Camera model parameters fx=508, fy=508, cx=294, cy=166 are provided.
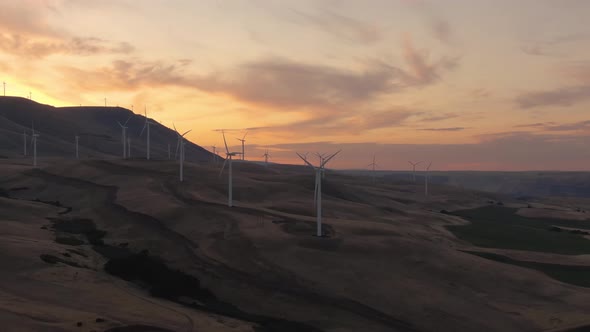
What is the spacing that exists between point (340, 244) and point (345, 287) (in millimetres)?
14631

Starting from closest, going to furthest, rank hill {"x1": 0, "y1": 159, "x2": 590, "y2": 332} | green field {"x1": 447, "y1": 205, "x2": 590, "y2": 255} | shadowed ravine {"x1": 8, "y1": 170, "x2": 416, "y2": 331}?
hill {"x1": 0, "y1": 159, "x2": 590, "y2": 332}
shadowed ravine {"x1": 8, "y1": 170, "x2": 416, "y2": 331}
green field {"x1": 447, "y1": 205, "x2": 590, "y2": 255}

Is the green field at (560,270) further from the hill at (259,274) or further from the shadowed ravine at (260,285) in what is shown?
the shadowed ravine at (260,285)

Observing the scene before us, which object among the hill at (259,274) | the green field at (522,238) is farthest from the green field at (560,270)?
the green field at (522,238)

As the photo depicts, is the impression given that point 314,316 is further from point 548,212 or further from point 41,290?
point 548,212

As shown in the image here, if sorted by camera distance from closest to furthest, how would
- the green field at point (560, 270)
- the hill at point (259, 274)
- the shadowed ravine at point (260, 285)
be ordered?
the hill at point (259, 274) → the shadowed ravine at point (260, 285) → the green field at point (560, 270)

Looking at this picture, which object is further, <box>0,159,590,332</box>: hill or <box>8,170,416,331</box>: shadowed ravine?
<box>8,170,416,331</box>: shadowed ravine

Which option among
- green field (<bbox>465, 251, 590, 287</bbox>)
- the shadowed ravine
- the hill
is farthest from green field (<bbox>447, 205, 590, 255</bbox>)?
the shadowed ravine

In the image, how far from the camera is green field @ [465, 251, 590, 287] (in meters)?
62.7

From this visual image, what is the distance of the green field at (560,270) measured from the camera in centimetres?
6266

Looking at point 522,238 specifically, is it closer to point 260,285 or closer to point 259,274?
point 259,274

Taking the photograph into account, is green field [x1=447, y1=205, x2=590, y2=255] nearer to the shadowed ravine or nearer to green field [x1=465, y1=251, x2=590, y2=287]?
green field [x1=465, y1=251, x2=590, y2=287]

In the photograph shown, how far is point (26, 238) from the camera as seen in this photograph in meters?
64.8

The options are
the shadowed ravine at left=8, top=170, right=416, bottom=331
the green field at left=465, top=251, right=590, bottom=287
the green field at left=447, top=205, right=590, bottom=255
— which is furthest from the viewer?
the green field at left=447, top=205, right=590, bottom=255

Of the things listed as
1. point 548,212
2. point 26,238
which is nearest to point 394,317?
point 26,238
